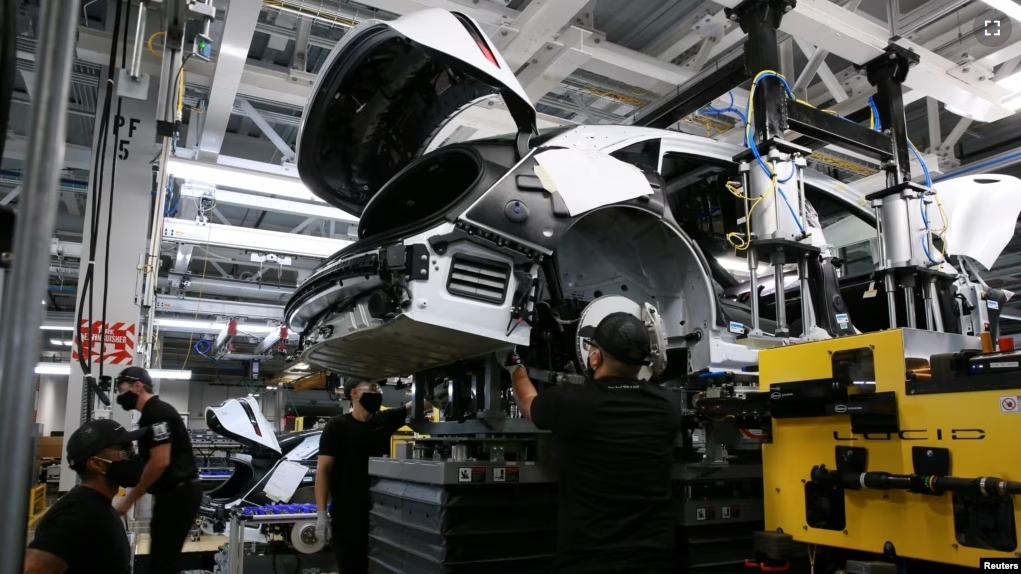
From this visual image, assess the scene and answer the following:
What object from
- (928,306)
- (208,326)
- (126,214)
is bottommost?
(928,306)

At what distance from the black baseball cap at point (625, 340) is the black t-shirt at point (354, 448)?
2.57 m

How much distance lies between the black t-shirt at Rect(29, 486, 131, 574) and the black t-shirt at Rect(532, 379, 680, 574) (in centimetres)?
166

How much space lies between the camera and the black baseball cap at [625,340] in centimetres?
258

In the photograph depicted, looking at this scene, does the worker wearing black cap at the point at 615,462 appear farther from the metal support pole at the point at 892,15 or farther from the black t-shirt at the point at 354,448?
the metal support pole at the point at 892,15

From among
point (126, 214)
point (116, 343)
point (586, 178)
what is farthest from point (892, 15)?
point (116, 343)

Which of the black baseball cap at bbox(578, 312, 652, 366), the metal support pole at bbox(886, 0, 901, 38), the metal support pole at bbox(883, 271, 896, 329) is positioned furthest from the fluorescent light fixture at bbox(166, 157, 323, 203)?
the metal support pole at bbox(886, 0, 901, 38)

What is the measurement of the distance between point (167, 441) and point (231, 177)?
2390 mm

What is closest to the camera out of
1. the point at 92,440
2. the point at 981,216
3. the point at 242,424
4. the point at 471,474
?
the point at 92,440

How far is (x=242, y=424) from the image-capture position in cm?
787

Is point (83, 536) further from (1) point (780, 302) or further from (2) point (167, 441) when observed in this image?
(1) point (780, 302)

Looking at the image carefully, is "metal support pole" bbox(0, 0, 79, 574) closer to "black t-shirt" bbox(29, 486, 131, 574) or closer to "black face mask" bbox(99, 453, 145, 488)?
"black t-shirt" bbox(29, 486, 131, 574)

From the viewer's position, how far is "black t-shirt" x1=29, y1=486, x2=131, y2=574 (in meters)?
2.59

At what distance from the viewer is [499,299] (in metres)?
3.22

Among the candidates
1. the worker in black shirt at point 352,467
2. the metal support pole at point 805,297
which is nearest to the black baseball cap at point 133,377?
the worker in black shirt at point 352,467
